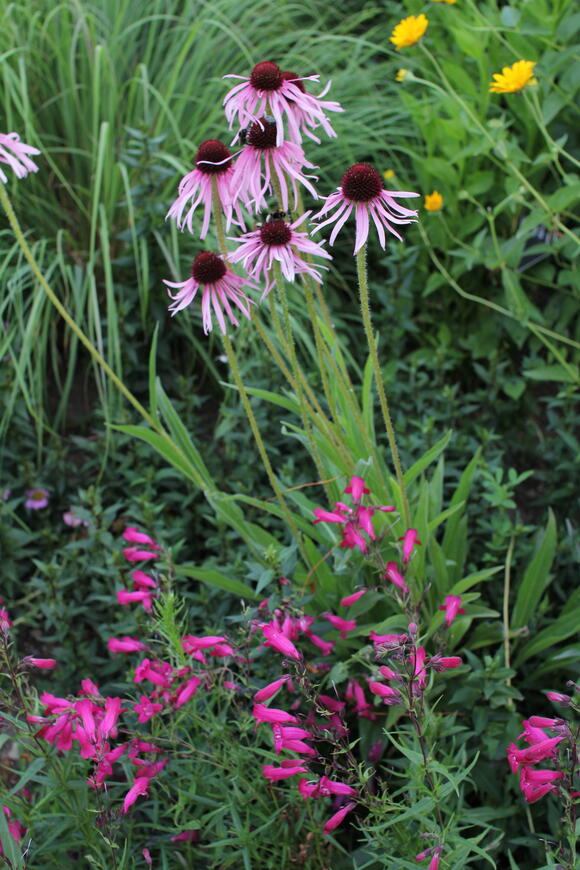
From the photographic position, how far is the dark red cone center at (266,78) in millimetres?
1314

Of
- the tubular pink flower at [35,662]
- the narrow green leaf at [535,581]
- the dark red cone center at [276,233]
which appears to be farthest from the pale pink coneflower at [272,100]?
the narrow green leaf at [535,581]

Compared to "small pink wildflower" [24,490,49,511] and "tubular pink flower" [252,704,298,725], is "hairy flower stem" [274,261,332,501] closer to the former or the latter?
"tubular pink flower" [252,704,298,725]

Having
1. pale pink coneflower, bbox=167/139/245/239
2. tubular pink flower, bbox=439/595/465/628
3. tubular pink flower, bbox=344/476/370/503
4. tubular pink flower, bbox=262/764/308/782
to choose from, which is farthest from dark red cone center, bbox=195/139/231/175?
tubular pink flower, bbox=262/764/308/782

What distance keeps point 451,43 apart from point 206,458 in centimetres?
189

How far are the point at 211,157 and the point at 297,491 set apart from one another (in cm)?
88

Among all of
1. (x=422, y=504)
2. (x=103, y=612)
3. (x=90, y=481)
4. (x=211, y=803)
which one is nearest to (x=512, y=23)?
(x=422, y=504)

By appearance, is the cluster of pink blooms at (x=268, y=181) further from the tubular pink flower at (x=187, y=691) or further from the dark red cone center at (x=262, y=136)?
the tubular pink flower at (x=187, y=691)

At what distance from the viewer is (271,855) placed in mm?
1575

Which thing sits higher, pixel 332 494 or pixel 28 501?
pixel 332 494

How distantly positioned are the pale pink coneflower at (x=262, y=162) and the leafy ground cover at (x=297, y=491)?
0.09 ft

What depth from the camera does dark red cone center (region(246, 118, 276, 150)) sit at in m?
1.35

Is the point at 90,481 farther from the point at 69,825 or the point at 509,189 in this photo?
the point at 509,189

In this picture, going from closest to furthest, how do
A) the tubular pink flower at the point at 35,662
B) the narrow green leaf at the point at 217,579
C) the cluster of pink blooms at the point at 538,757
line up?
the cluster of pink blooms at the point at 538,757 → the tubular pink flower at the point at 35,662 → the narrow green leaf at the point at 217,579

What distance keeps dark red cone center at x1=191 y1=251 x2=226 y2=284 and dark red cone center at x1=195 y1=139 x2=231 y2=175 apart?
139 millimetres
